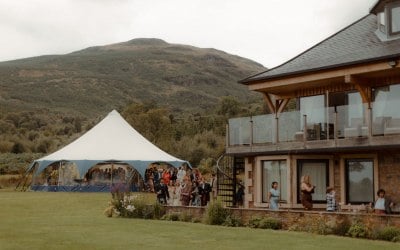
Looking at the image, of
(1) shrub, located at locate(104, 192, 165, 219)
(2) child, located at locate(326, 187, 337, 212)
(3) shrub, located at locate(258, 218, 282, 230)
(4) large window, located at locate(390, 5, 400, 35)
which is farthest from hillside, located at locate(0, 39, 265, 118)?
(3) shrub, located at locate(258, 218, 282, 230)

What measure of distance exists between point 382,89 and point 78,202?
1453cm

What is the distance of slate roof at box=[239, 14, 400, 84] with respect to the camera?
832 inches

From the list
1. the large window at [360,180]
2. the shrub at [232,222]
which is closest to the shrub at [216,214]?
the shrub at [232,222]

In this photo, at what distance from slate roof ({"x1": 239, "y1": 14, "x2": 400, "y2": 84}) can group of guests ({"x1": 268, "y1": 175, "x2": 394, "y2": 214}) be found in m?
3.82

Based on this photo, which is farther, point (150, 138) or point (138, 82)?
point (138, 82)

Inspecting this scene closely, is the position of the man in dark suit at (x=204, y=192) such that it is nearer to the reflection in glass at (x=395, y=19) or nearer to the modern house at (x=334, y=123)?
the modern house at (x=334, y=123)

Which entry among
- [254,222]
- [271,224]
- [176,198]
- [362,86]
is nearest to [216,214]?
[254,222]

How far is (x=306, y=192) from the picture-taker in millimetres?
21094

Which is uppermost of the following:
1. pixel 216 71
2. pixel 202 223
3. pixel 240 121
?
pixel 216 71

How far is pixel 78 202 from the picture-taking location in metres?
29.6

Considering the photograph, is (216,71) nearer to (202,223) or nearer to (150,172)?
(150,172)

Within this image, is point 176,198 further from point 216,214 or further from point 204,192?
point 216,214

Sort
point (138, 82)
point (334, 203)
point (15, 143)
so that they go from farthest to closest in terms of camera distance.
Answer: point (138, 82), point (15, 143), point (334, 203)

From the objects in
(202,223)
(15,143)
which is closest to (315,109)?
(202,223)
